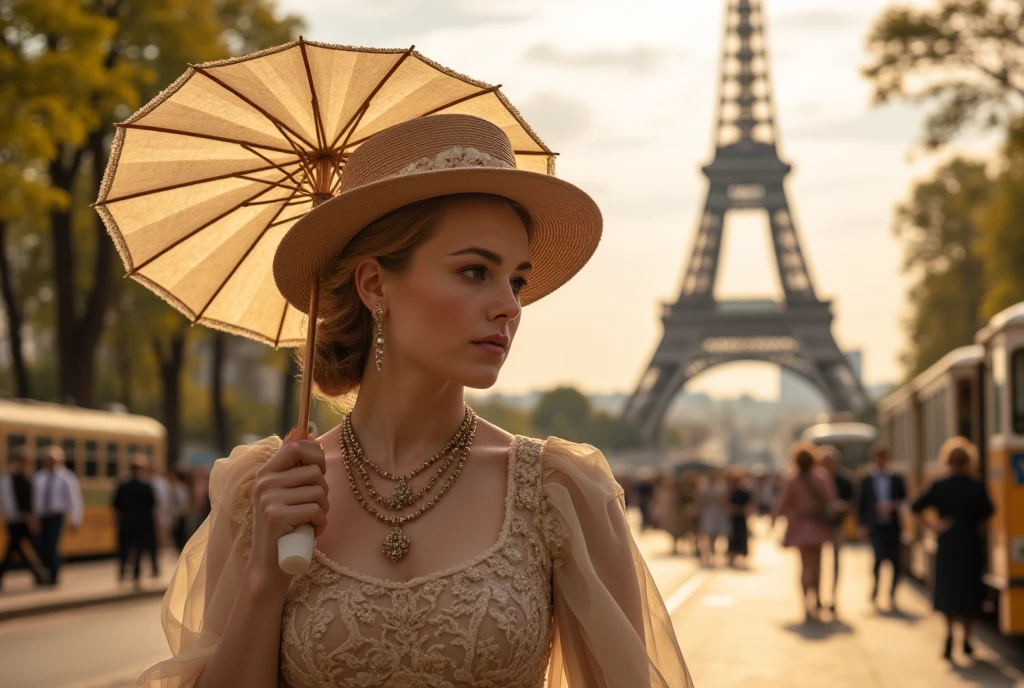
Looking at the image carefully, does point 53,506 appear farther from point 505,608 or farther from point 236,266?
point 505,608

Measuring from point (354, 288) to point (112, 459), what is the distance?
2494 centimetres

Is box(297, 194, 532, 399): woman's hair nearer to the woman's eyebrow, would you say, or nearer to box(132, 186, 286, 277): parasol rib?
the woman's eyebrow

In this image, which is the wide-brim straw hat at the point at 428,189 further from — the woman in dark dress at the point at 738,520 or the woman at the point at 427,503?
the woman in dark dress at the point at 738,520

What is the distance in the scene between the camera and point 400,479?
9.73ft

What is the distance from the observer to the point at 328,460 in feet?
10.0

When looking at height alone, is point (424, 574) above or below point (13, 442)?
below

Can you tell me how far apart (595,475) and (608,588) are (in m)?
0.23

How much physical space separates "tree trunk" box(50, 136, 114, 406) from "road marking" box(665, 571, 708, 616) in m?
10.5

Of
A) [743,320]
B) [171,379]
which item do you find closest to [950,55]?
[171,379]

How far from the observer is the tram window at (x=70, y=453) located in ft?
81.6

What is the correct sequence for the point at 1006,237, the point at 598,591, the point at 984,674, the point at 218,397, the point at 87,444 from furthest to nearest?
the point at 218,397
the point at 1006,237
the point at 87,444
the point at 984,674
the point at 598,591

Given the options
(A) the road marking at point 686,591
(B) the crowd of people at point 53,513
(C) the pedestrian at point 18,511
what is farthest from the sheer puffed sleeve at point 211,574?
(C) the pedestrian at point 18,511

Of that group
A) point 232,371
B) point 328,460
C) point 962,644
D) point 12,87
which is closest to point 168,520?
point 12,87

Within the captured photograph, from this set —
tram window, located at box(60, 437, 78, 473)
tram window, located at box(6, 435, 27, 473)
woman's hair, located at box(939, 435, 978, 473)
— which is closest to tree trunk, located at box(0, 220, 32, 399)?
tram window, located at box(60, 437, 78, 473)
